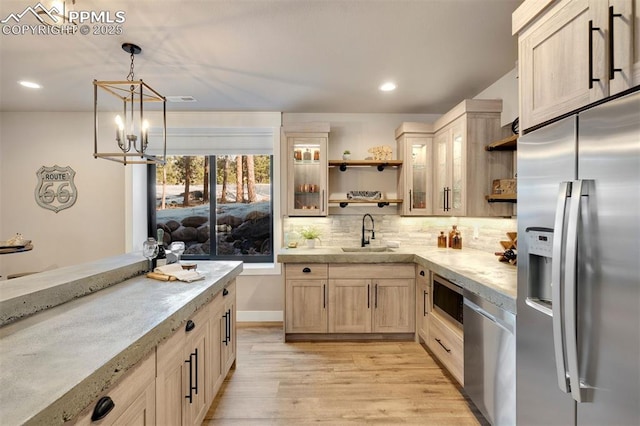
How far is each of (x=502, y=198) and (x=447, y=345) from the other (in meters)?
1.33

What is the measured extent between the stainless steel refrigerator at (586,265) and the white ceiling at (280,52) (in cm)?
120

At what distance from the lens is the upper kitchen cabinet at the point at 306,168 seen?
3.69 metres

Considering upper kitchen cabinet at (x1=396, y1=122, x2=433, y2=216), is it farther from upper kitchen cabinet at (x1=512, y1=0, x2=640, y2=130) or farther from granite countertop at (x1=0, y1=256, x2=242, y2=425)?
granite countertop at (x1=0, y1=256, x2=242, y2=425)

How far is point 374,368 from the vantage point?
276 centimetres

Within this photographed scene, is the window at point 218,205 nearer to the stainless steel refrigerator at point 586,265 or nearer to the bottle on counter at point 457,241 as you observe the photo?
Answer: the bottle on counter at point 457,241

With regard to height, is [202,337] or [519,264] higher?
[519,264]

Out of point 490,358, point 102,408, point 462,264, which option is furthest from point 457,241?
point 102,408

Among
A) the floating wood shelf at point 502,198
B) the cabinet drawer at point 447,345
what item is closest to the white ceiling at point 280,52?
the floating wood shelf at point 502,198

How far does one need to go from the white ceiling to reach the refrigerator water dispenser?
1.46 m

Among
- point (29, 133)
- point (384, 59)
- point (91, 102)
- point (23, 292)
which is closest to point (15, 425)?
point (23, 292)

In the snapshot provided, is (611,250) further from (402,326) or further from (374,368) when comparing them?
(402,326)

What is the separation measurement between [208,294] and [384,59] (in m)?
2.25

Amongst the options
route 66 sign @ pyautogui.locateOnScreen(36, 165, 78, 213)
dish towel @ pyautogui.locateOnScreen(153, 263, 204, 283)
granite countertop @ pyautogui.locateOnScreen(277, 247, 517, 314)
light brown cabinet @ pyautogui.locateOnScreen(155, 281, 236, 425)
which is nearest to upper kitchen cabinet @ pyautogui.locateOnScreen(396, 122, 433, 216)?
granite countertop @ pyautogui.locateOnScreen(277, 247, 517, 314)

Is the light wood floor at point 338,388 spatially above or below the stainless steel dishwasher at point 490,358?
below
